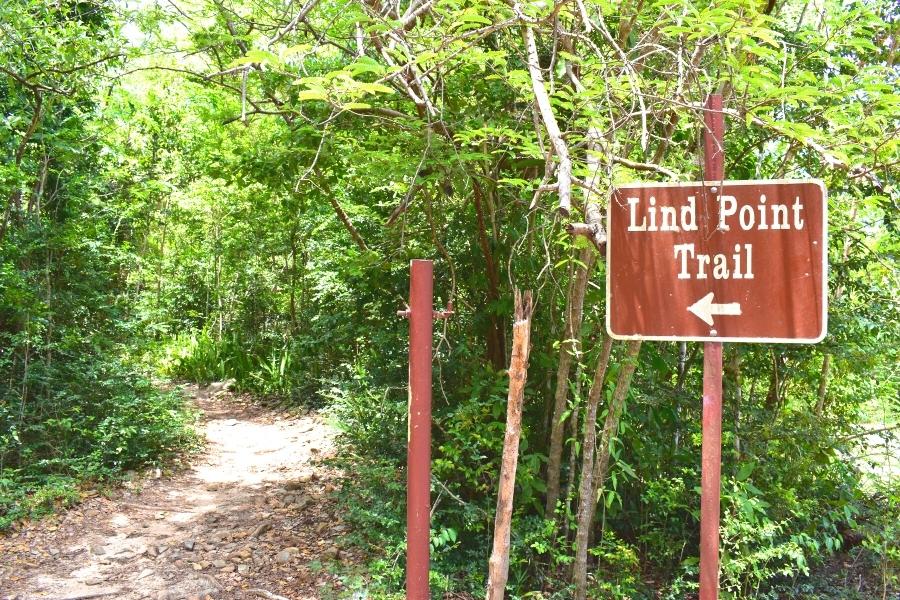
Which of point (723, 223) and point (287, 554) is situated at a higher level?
point (723, 223)

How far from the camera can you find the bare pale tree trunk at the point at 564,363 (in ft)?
12.1

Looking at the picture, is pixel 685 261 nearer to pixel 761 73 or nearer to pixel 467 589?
pixel 761 73

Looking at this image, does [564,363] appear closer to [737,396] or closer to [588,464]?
[588,464]

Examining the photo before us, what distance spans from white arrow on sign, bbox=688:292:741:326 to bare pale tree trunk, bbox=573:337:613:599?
150cm

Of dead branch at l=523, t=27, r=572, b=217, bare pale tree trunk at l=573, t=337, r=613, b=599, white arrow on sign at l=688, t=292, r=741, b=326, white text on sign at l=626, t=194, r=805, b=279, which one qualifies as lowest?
bare pale tree trunk at l=573, t=337, r=613, b=599

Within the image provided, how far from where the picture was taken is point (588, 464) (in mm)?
3641

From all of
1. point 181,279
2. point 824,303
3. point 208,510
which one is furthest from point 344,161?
point 181,279

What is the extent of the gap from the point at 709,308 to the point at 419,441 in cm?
92

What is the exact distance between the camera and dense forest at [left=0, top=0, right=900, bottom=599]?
3.45 metres

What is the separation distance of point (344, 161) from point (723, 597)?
4.04 metres

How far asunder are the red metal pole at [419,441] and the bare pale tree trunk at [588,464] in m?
1.60

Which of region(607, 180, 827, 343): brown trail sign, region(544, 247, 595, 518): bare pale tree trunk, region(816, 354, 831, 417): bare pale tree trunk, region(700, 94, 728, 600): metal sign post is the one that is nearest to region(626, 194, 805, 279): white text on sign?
region(607, 180, 827, 343): brown trail sign

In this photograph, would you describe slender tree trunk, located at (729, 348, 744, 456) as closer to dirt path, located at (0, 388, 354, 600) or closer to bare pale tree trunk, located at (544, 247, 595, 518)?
bare pale tree trunk, located at (544, 247, 595, 518)

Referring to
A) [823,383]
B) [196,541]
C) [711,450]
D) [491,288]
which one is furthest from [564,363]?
[196,541]
